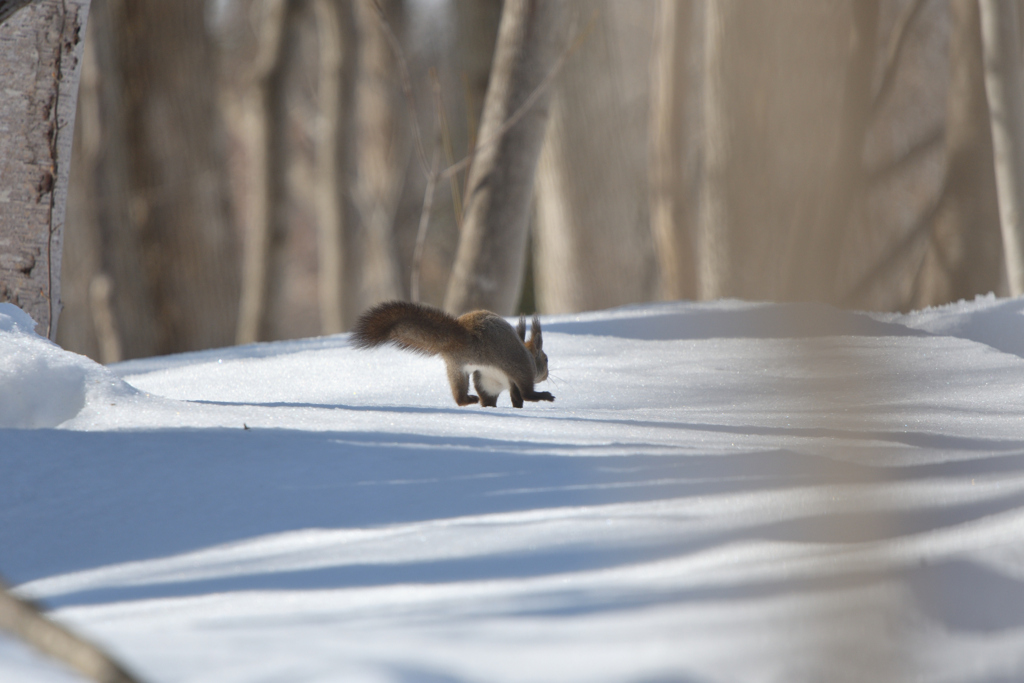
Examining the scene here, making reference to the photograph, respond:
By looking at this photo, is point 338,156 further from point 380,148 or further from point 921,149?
point 921,149

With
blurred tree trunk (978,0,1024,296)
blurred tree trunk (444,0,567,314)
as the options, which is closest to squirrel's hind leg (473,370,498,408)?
blurred tree trunk (444,0,567,314)

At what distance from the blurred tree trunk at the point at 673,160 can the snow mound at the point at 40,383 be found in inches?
339

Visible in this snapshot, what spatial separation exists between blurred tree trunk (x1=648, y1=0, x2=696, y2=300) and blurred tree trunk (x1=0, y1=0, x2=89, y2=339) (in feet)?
26.6

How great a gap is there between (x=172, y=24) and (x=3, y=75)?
8129 millimetres

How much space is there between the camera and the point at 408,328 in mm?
3658

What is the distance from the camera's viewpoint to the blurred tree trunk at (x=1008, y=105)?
7066 mm

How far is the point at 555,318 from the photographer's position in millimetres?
5949

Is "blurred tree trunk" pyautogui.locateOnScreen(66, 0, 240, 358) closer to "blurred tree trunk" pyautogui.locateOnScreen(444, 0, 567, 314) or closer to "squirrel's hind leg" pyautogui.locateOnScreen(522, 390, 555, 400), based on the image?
"blurred tree trunk" pyautogui.locateOnScreen(444, 0, 567, 314)

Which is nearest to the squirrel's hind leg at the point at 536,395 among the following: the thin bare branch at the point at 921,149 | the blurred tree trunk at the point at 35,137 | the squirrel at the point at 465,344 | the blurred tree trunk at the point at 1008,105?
the squirrel at the point at 465,344

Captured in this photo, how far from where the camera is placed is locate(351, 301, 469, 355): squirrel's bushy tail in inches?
138

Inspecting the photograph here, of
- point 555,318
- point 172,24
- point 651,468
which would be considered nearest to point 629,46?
point 172,24

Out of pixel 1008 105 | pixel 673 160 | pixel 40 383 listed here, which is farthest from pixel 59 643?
pixel 673 160

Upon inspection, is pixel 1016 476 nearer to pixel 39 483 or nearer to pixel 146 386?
pixel 39 483

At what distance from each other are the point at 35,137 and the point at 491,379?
2.06 meters
